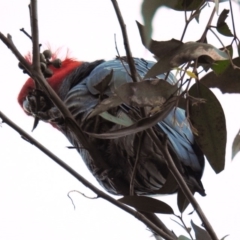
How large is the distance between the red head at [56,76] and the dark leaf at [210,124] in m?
1.10

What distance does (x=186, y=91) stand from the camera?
0.70m

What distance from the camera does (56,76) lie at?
189cm

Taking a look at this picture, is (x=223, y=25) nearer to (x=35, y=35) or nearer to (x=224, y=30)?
(x=224, y=30)

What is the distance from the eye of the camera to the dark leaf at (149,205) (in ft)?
2.71

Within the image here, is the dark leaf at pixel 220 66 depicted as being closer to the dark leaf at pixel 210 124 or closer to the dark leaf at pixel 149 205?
the dark leaf at pixel 210 124

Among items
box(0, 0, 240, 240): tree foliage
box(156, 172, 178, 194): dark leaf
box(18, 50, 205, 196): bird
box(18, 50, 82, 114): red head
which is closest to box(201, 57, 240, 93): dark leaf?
box(0, 0, 240, 240): tree foliage

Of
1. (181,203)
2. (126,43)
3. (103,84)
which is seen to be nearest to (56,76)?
(103,84)

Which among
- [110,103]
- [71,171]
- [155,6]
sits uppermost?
[155,6]

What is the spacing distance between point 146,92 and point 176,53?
0.06 meters

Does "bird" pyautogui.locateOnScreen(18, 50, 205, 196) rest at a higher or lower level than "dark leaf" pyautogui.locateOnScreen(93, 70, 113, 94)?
lower

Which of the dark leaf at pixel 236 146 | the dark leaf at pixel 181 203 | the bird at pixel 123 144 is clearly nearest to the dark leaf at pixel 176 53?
the dark leaf at pixel 236 146

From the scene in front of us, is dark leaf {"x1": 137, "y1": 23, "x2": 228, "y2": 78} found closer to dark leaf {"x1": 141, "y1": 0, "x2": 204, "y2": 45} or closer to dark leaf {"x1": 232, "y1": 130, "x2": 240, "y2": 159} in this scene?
dark leaf {"x1": 141, "y1": 0, "x2": 204, "y2": 45}

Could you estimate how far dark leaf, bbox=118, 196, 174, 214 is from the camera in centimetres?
83

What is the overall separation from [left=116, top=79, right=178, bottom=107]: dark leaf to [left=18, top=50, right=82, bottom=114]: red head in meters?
1.17
